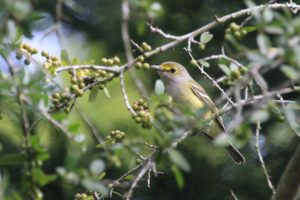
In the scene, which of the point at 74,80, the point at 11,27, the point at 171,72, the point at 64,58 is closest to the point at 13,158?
the point at 11,27

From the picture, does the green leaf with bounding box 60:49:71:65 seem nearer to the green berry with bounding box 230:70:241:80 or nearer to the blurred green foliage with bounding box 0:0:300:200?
the blurred green foliage with bounding box 0:0:300:200

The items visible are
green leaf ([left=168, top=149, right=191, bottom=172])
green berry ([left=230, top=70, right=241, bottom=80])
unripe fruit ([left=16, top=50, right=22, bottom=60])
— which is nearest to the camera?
green leaf ([left=168, top=149, right=191, bottom=172])

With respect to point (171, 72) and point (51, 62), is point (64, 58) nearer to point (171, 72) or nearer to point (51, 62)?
point (51, 62)

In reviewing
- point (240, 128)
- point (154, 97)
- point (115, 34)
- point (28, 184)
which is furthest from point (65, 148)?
point (240, 128)

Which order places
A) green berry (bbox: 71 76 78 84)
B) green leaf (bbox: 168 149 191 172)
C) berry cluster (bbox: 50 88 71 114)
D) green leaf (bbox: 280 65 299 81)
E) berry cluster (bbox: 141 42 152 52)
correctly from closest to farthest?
green leaf (bbox: 280 65 299 81) → green leaf (bbox: 168 149 191 172) → berry cluster (bbox: 50 88 71 114) → green berry (bbox: 71 76 78 84) → berry cluster (bbox: 141 42 152 52)

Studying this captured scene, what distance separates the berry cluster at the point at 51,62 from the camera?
3.02 m

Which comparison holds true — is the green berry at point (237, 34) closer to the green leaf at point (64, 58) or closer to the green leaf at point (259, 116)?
the green leaf at point (64, 58)

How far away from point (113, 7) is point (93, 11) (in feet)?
0.52

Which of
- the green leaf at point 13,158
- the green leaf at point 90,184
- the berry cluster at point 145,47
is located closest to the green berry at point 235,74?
the berry cluster at point 145,47

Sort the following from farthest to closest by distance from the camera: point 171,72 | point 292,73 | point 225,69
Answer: point 171,72, point 225,69, point 292,73

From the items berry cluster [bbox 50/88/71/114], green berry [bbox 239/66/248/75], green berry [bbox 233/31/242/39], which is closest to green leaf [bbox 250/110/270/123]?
green berry [bbox 239/66/248/75]

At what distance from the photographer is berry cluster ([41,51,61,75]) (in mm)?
3018

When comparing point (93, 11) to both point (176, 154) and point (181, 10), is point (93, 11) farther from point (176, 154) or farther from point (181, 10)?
point (176, 154)

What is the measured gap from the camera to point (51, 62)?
10.1 ft
